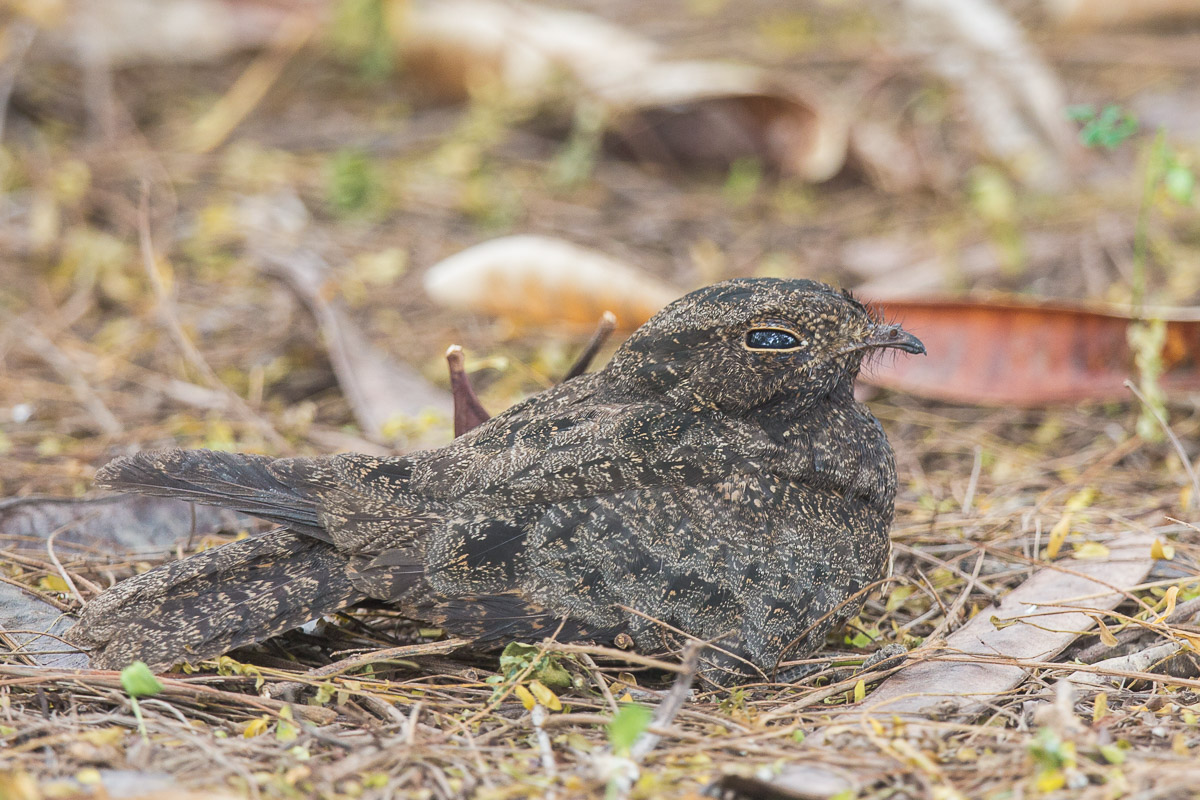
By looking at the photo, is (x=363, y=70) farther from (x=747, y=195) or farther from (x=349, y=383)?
(x=349, y=383)

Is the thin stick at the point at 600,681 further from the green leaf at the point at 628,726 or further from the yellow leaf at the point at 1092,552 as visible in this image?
the yellow leaf at the point at 1092,552

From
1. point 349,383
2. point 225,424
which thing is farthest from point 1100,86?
point 225,424

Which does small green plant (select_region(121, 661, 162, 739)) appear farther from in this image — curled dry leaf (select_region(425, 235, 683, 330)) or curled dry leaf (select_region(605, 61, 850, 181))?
curled dry leaf (select_region(605, 61, 850, 181))

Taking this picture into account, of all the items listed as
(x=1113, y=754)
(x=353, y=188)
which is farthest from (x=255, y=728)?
(x=353, y=188)

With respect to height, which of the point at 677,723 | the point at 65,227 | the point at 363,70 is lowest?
the point at 677,723

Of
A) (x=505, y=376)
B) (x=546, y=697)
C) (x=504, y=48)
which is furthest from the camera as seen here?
(x=504, y=48)

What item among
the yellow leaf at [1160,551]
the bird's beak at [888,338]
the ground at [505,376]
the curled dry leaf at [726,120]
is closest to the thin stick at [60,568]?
the ground at [505,376]

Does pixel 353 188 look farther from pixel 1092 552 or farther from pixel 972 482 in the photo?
pixel 1092 552
